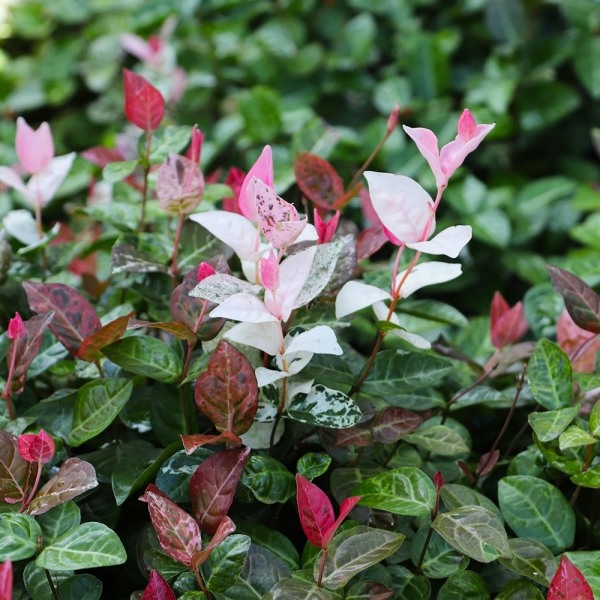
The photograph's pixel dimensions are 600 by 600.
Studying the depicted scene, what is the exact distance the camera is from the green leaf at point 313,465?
2.63 feet

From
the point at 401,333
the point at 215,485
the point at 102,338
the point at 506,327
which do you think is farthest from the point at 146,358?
the point at 506,327

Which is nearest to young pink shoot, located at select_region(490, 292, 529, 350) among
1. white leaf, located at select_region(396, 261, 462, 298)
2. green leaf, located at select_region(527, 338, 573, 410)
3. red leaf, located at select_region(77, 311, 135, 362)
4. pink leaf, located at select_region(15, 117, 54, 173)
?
green leaf, located at select_region(527, 338, 573, 410)

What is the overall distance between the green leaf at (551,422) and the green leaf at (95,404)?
40 centimetres

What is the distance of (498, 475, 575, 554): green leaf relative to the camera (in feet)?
2.80

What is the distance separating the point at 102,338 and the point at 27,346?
8cm

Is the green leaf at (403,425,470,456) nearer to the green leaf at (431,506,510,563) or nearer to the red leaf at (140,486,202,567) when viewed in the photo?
the green leaf at (431,506,510,563)

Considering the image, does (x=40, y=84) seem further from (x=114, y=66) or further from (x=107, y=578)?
(x=107, y=578)

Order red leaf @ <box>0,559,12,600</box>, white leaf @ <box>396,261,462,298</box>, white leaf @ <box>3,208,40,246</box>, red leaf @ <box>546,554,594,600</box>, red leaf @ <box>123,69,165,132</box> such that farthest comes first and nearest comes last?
white leaf @ <box>3,208,40,246</box> < red leaf @ <box>123,69,165,132</box> < white leaf @ <box>396,261,462,298</box> < red leaf @ <box>546,554,594,600</box> < red leaf @ <box>0,559,12,600</box>

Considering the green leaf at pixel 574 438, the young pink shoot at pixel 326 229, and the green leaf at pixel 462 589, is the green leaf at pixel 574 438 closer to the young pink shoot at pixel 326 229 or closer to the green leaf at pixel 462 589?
the green leaf at pixel 462 589

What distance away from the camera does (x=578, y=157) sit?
7.34 feet

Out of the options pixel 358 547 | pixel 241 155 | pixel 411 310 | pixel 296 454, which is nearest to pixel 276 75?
pixel 241 155

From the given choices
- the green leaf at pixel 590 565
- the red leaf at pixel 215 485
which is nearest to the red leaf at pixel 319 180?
the red leaf at pixel 215 485

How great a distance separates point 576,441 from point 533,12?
168 cm

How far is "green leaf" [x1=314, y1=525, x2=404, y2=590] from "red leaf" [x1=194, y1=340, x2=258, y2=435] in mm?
134
